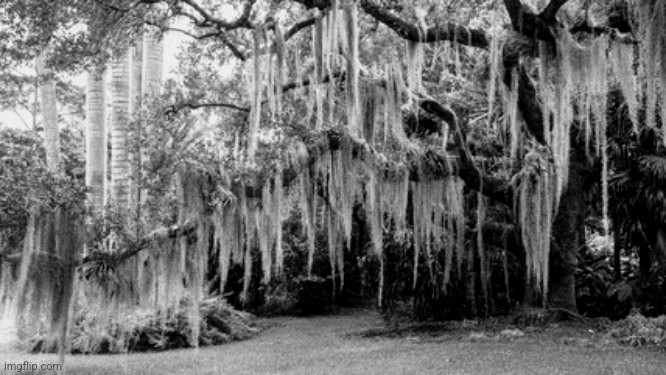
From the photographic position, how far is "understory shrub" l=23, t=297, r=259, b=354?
10.3 metres

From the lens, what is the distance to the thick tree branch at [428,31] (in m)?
7.22

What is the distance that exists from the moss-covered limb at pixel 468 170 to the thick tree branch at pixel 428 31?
1.16m

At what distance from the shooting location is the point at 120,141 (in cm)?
991

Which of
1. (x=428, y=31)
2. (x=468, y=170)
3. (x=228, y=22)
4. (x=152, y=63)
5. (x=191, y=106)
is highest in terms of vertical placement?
(x=152, y=63)

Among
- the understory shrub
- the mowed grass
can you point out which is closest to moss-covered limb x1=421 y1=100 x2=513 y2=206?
the mowed grass

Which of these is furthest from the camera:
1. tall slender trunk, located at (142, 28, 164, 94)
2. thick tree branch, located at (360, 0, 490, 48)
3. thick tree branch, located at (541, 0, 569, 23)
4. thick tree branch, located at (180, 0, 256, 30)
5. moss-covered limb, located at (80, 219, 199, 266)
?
tall slender trunk, located at (142, 28, 164, 94)

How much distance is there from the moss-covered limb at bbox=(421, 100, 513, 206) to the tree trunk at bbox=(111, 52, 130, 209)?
4.44m

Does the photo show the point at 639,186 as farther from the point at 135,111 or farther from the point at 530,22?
the point at 135,111

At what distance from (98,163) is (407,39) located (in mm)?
6087

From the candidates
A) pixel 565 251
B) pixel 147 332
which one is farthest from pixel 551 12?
pixel 147 332

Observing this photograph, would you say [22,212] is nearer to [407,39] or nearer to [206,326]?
[407,39]

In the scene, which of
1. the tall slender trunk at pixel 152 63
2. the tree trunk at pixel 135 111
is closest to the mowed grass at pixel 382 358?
the tree trunk at pixel 135 111

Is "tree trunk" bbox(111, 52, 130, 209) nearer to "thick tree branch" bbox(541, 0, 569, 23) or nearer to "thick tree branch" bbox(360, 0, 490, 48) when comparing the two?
"thick tree branch" bbox(360, 0, 490, 48)

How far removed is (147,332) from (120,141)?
3251 mm
